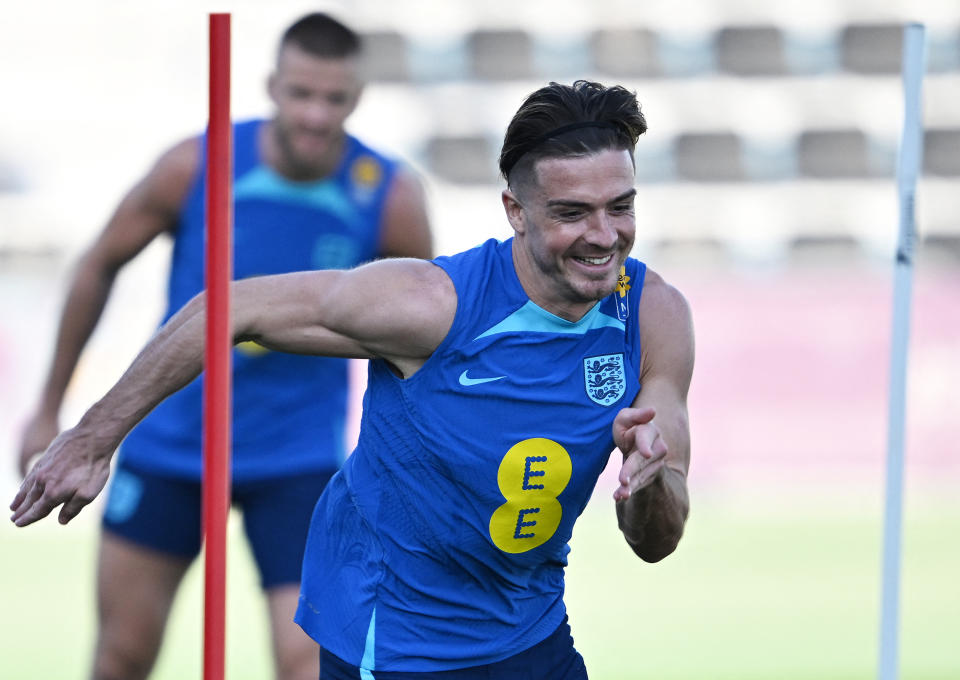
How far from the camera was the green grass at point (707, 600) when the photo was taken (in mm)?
7270

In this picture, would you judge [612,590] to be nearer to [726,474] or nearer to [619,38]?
[726,474]

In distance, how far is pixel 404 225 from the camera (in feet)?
15.1

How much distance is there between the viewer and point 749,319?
39.3ft

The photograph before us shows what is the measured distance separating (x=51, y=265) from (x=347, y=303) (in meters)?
15.0

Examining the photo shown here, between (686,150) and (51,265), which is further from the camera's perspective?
(686,150)

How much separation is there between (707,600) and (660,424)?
228 inches

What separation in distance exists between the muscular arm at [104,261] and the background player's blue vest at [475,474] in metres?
1.49

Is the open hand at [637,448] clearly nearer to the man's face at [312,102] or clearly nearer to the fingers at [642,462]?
the fingers at [642,462]

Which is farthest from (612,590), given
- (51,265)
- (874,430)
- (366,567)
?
(51,265)

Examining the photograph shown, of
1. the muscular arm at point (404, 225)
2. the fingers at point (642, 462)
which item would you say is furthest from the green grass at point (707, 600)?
the fingers at point (642, 462)

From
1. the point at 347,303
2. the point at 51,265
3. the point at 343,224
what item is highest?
the point at 51,265

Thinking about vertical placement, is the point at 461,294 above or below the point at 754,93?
below

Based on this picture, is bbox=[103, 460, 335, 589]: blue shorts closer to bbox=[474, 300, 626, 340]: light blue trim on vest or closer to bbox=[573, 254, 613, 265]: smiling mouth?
bbox=[474, 300, 626, 340]: light blue trim on vest

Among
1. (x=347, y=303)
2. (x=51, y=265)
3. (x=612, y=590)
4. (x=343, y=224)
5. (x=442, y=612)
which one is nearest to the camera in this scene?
(x=347, y=303)
